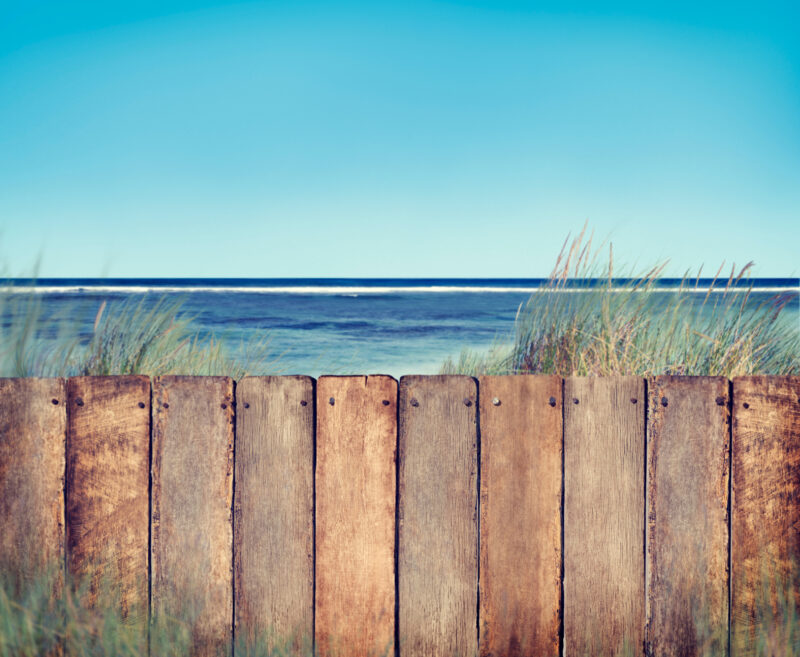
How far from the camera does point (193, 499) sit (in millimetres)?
1257

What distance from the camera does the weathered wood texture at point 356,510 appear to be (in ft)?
4.09

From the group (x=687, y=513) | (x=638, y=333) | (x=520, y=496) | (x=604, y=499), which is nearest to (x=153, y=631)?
(x=520, y=496)

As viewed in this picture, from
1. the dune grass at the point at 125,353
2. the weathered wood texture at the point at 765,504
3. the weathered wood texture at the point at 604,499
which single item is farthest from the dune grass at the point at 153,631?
the dune grass at the point at 125,353

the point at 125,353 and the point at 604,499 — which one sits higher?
the point at 125,353

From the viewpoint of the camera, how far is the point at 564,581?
49.5 inches

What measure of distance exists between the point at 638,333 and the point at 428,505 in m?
2.33

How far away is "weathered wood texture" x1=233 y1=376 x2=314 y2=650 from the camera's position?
126 centimetres

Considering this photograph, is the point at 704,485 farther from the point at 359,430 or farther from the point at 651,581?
the point at 359,430

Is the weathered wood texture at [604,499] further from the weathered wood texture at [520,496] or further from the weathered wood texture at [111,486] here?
the weathered wood texture at [111,486]

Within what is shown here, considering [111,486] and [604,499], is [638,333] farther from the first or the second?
[111,486]

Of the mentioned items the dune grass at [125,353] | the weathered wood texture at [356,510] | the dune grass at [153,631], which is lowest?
the dune grass at [153,631]

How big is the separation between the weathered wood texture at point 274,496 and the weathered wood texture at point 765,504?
3.03 feet

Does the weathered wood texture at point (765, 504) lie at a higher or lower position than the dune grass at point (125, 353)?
lower

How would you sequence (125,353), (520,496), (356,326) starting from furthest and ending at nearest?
1. (356,326)
2. (125,353)
3. (520,496)
